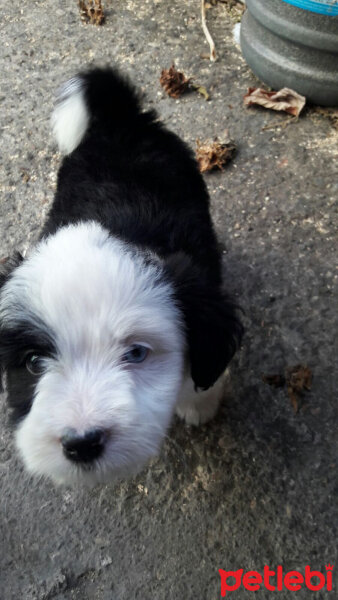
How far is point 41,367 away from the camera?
1492 millimetres

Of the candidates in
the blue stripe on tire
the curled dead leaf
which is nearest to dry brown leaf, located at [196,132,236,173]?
the blue stripe on tire

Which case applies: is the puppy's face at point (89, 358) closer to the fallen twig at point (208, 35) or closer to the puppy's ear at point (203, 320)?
the puppy's ear at point (203, 320)

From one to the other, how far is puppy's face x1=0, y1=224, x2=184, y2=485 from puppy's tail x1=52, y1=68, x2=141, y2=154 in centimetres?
90

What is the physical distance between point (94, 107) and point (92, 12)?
8.08 feet

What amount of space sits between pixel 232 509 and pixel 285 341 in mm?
857

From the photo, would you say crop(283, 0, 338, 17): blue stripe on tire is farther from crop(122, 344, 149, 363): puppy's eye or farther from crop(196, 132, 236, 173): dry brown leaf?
crop(122, 344, 149, 363): puppy's eye

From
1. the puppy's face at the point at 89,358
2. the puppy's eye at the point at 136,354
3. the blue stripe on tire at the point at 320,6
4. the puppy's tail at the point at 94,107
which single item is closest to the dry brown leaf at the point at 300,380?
the puppy's face at the point at 89,358

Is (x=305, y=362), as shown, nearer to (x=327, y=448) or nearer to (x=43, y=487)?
(x=327, y=448)

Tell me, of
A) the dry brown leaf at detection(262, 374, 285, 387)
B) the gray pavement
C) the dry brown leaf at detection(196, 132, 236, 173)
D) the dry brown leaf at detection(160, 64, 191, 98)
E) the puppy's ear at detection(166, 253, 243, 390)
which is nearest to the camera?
the puppy's ear at detection(166, 253, 243, 390)

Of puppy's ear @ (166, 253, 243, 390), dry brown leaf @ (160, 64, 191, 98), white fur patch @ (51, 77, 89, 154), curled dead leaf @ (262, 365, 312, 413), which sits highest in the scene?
white fur patch @ (51, 77, 89, 154)

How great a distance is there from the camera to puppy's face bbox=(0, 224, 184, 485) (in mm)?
1350

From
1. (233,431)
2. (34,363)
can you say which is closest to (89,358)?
(34,363)

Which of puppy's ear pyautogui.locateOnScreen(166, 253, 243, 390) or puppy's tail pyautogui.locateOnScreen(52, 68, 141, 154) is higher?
puppy's tail pyautogui.locateOnScreen(52, 68, 141, 154)

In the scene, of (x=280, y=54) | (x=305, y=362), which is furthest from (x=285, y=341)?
(x=280, y=54)
